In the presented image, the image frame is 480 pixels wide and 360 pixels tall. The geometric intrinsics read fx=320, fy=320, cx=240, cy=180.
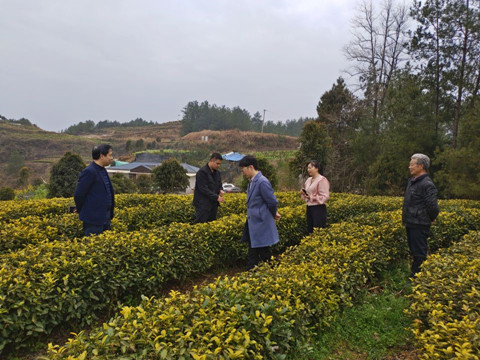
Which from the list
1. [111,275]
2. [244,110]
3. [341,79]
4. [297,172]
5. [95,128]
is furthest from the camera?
[95,128]

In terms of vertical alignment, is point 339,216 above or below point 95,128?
below

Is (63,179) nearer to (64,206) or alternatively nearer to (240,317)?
(64,206)

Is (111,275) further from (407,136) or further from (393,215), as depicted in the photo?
(407,136)

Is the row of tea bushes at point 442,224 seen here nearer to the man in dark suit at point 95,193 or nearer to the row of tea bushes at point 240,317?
the row of tea bushes at point 240,317

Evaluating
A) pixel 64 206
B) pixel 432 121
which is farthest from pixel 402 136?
pixel 64 206

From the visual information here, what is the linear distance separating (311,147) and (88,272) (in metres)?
16.1

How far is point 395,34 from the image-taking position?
21000 millimetres

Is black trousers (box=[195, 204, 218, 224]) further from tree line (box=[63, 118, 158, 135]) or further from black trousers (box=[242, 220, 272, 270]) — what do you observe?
tree line (box=[63, 118, 158, 135])

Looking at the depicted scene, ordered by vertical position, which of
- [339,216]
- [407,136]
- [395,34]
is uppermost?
[395,34]

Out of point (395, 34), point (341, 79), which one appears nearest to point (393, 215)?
point (395, 34)

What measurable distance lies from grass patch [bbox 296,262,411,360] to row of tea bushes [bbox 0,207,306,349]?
209 cm

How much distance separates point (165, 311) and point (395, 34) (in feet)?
78.4

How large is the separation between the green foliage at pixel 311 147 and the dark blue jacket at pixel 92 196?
14441 mm

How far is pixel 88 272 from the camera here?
3473mm
